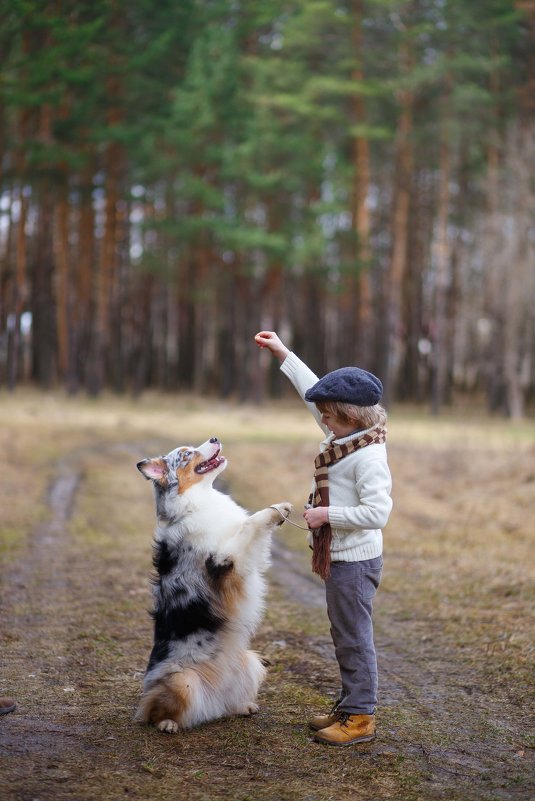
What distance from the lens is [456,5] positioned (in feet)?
92.1

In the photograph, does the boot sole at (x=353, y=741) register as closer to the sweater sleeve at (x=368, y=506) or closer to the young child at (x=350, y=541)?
the young child at (x=350, y=541)

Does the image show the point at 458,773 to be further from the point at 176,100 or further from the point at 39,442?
the point at 176,100

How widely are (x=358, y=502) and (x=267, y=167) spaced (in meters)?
27.0

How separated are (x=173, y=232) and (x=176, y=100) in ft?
14.5

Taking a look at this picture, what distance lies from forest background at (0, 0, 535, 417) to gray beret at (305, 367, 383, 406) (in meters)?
19.8

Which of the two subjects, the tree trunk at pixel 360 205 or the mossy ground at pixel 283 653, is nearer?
the mossy ground at pixel 283 653

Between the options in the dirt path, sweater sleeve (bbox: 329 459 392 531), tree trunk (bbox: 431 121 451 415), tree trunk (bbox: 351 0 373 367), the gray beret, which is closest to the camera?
the dirt path

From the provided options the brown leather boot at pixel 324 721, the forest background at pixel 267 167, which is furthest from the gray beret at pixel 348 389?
the forest background at pixel 267 167

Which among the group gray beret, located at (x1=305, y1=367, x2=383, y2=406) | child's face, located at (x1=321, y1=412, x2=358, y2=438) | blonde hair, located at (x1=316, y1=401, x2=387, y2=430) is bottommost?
child's face, located at (x1=321, y1=412, x2=358, y2=438)

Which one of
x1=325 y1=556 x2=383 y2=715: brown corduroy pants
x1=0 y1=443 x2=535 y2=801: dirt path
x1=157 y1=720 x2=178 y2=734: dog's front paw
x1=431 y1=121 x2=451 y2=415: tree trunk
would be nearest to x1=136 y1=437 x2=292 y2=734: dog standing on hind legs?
x1=157 y1=720 x2=178 y2=734: dog's front paw

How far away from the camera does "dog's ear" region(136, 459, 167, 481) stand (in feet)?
15.5

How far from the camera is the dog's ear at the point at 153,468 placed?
4727 millimetres

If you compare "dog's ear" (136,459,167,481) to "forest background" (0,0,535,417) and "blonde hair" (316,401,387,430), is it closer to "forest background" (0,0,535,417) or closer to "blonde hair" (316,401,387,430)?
"blonde hair" (316,401,387,430)

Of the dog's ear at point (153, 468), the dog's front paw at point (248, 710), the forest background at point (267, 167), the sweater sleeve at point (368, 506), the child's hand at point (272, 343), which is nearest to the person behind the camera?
the sweater sleeve at point (368, 506)
